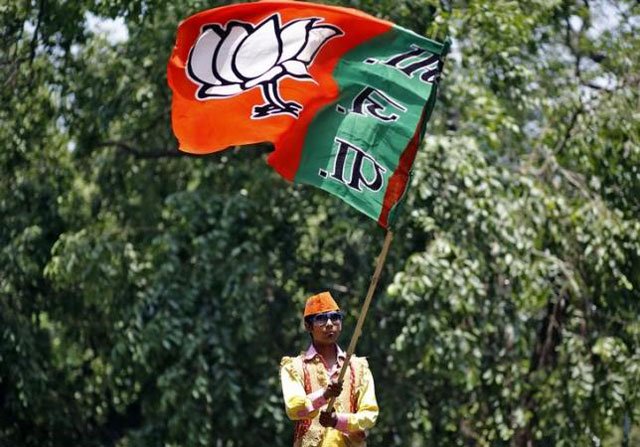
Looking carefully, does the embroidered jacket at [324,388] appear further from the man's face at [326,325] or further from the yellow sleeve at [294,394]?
the man's face at [326,325]

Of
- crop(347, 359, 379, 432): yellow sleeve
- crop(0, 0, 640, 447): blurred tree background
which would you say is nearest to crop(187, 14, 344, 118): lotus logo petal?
crop(347, 359, 379, 432): yellow sleeve

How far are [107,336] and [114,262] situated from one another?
170cm

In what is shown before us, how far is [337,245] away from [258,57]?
6843 millimetres

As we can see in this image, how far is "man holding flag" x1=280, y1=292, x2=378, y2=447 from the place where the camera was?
24.2 ft

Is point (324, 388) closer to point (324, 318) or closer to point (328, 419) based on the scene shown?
point (328, 419)

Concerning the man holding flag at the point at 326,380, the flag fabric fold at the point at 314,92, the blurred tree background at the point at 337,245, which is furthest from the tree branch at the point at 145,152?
the man holding flag at the point at 326,380

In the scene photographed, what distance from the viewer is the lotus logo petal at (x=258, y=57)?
7926 mm

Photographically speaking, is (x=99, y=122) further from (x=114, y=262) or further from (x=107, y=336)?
(x=107, y=336)

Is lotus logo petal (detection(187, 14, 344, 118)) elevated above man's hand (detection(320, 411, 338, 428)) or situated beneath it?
elevated above

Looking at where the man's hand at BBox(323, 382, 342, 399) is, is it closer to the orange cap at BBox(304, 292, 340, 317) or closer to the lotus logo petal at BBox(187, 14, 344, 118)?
the orange cap at BBox(304, 292, 340, 317)

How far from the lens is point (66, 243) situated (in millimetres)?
13539

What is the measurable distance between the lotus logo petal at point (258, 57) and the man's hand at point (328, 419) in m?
1.57

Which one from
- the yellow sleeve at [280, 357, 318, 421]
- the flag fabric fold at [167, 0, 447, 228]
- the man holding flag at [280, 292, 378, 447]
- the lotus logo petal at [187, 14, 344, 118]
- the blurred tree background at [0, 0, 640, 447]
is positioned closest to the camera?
the yellow sleeve at [280, 357, 318, 421]

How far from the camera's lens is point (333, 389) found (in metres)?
7.04
